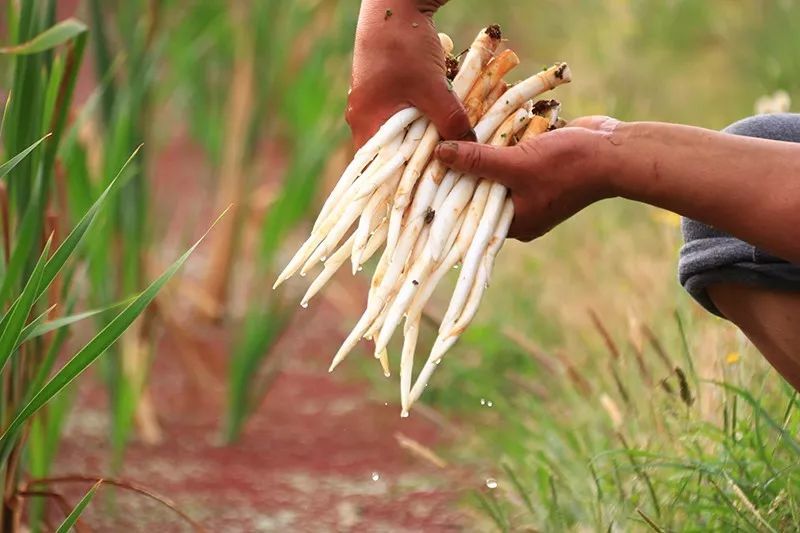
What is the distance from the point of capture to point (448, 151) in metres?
1.49

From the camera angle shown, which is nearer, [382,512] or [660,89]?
[382,512]

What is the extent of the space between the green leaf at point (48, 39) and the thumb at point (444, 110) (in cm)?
45

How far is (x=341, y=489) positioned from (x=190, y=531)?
0.41 meters

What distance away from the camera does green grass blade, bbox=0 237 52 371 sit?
1.43 m

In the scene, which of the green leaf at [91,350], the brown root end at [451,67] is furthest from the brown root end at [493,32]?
the green leaf at [91,350]

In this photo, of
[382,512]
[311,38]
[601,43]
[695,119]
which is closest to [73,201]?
[382,512]

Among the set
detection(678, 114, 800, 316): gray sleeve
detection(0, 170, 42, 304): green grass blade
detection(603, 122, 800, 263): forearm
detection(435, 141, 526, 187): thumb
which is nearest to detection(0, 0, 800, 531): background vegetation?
detection(0, 170, 42, 304): green grass blade

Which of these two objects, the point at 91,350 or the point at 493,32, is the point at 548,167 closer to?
the point at 493,32

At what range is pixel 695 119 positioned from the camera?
4215 mm

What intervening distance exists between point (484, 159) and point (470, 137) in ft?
0.26

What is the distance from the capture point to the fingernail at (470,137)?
1533 mm

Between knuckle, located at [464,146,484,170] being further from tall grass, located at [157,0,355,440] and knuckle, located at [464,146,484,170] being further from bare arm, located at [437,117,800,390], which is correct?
tall grass, located at [157,0,355,440]

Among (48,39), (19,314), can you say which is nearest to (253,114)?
(48,39)

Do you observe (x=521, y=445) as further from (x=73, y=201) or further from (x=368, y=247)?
(x=368, y=247)
